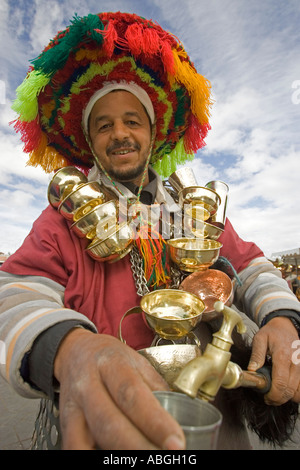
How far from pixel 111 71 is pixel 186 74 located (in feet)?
1.50

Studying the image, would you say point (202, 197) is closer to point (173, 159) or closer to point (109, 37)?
point (173, 159)

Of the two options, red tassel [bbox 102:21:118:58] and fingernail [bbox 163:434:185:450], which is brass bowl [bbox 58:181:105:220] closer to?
red tassel [bbox 102:21:118:58]

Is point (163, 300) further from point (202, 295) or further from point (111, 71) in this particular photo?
point (111, 71)

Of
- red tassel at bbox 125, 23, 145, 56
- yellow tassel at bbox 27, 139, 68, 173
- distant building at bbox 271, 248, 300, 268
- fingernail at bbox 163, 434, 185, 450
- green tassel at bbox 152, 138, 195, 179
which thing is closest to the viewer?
fingernail at bbox 163, 434, 185, 450

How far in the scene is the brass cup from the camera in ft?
4.25

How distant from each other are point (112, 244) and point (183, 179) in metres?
0.81

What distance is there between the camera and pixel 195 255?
4.24 ft

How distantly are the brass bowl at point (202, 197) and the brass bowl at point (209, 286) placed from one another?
43 cm

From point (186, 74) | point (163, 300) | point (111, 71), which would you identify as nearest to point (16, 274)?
point (163, 300)

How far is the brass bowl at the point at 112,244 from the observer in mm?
1231

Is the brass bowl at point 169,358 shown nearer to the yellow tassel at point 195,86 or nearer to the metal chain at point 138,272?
the metal chain at point 138,272

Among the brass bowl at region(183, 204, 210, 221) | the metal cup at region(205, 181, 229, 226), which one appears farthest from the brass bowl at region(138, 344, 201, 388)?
the metal cup at region(205, 181, 229, 226)

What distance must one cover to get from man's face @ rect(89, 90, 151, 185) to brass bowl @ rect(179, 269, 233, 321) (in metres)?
0.78

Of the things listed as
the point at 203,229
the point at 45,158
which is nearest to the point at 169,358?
the point at 203,229
